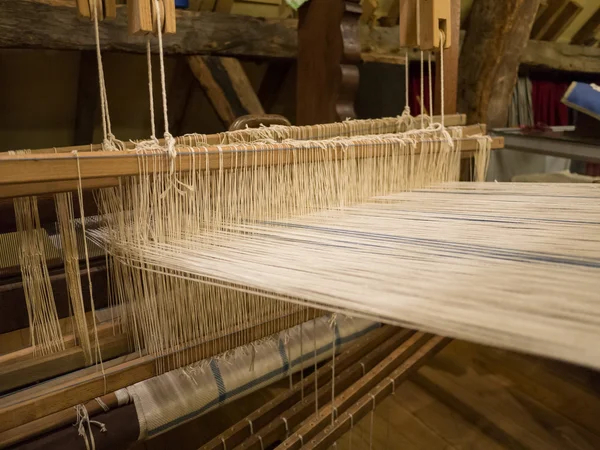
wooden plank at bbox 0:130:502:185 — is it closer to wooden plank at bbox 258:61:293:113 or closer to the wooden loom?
the wooden loom

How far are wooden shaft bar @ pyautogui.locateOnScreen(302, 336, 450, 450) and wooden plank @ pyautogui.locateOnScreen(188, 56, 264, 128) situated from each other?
1.44 meters

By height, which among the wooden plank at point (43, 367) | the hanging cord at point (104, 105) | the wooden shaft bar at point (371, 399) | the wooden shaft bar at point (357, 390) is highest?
the hanging cord at point (104, 105)

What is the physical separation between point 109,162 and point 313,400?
71 centimetres

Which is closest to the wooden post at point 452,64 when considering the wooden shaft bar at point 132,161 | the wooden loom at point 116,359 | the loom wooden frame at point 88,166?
the wooden loom at point 116,359

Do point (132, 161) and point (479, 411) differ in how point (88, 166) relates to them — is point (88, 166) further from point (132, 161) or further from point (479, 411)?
point (479, 411)

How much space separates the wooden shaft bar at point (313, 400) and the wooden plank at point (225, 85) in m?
1.40

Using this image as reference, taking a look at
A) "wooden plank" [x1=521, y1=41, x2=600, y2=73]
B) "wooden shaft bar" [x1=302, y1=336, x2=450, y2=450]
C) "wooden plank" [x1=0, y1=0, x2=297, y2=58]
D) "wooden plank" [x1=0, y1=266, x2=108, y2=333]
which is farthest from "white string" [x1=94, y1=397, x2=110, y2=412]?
"wooden plank" [x1=521, y1=41, x2=600, y2=73]

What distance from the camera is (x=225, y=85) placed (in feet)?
7.75

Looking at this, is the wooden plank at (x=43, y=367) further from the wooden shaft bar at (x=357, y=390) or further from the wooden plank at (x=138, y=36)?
the wooden plank at (x=138, y=36)

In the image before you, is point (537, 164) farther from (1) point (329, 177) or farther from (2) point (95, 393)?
(2) point (95, 393)

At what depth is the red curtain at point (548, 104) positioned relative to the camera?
3.84 meters

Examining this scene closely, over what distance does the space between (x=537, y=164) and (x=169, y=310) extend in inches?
116

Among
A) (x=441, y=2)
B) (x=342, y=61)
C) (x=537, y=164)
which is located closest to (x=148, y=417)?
(x=441, y=2)

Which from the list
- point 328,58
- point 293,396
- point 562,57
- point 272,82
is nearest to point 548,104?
point 562,57
